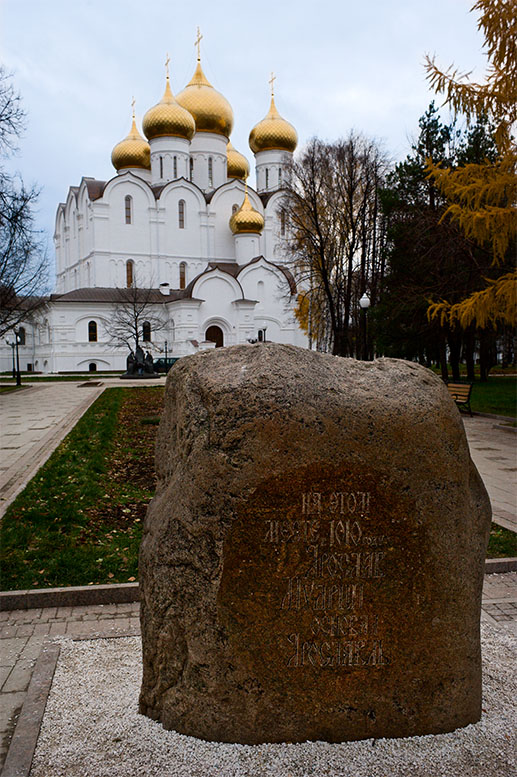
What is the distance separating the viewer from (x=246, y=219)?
5059 cm

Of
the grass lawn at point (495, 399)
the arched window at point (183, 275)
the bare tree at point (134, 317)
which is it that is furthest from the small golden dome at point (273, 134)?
the grass lawn at point (495, 399)

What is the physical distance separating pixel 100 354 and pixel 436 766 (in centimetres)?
4527

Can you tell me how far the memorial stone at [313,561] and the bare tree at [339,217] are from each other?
24.8 m

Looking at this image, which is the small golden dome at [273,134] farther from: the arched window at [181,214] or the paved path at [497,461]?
the paved path at [497,461]

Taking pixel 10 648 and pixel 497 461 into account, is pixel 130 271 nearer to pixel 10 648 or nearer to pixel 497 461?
pixel 497 461

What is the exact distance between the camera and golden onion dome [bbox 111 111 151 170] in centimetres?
5188

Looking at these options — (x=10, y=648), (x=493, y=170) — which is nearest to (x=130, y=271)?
(x=493, y=170)

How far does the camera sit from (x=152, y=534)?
3.30 metres

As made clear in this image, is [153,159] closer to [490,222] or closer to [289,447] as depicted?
[490,222]

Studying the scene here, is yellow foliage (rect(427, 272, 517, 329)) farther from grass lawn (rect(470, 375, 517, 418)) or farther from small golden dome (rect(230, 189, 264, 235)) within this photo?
small golden dome (rect(230, 189, 264, 235))

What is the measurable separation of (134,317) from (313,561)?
42967 millimetres

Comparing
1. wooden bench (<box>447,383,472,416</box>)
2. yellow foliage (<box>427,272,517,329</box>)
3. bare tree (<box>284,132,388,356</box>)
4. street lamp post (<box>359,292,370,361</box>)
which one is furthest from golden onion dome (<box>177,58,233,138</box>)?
yellow foliage (<box>427,272,517,329</box>)

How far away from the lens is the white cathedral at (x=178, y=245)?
1833 inches

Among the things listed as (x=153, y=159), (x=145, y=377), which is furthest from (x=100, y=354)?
(x=153, y=159)
